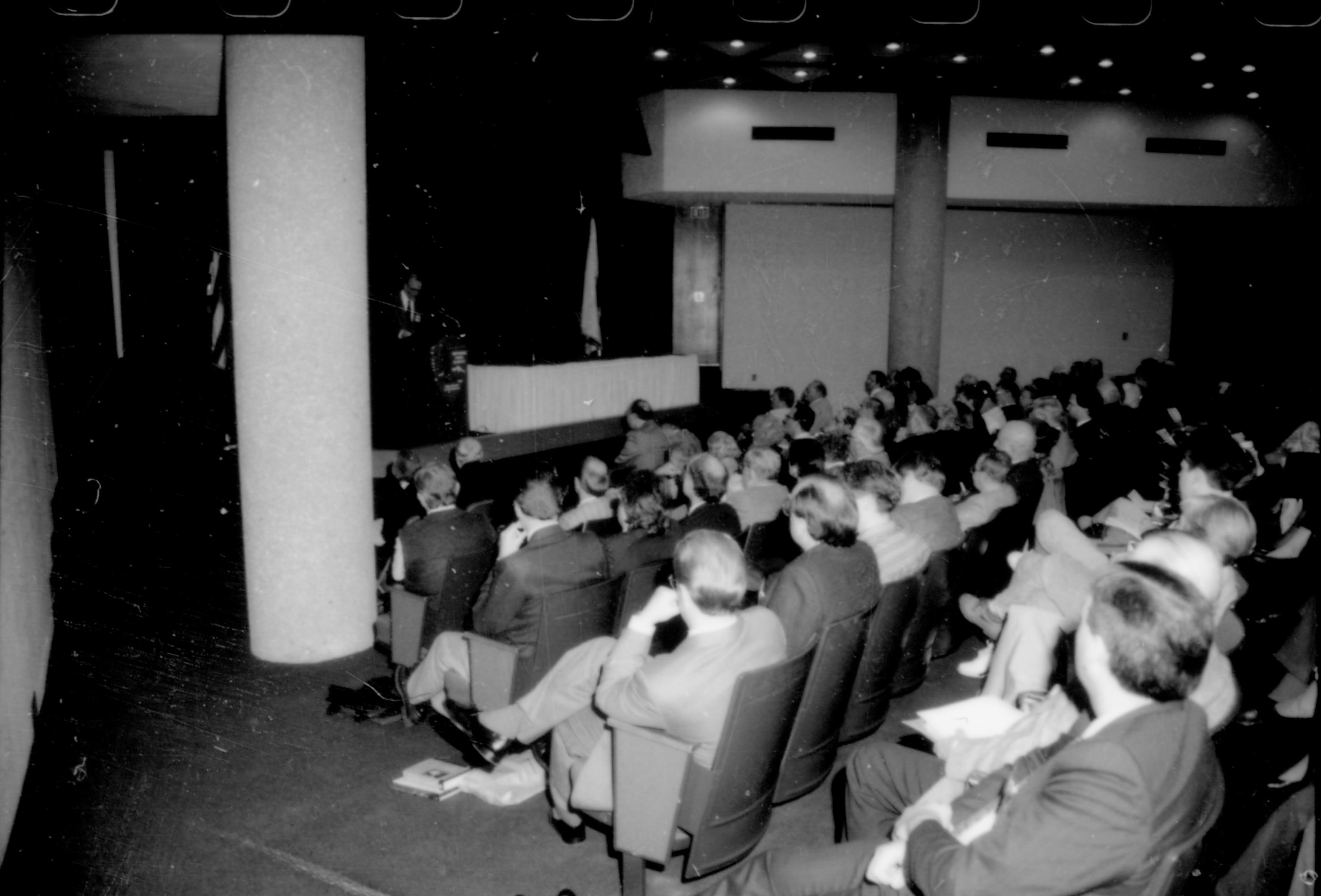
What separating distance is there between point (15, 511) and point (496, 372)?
686 centimetres

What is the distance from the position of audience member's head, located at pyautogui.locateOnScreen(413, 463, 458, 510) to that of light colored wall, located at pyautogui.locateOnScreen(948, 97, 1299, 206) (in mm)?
11160

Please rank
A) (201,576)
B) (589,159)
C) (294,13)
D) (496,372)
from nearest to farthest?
(294,13)
(201,576)
(496,372)
(589,159)

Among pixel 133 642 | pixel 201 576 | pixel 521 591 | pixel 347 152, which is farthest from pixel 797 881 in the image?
pixel 201 576

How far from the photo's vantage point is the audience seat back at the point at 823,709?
2.70 m

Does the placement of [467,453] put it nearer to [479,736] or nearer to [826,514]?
[479,736]

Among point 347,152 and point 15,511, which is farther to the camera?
point 347,152

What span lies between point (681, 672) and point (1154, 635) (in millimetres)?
1137

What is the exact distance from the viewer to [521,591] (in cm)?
343

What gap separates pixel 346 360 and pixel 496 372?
564cm

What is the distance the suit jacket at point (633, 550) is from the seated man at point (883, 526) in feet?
2.67

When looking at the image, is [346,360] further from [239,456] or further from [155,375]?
[155,375]

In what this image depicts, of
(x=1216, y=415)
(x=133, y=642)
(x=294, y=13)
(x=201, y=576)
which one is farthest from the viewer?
(x=1216, y=415)

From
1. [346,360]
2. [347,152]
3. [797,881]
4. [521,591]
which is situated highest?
[347,152]

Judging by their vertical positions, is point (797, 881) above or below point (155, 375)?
below
